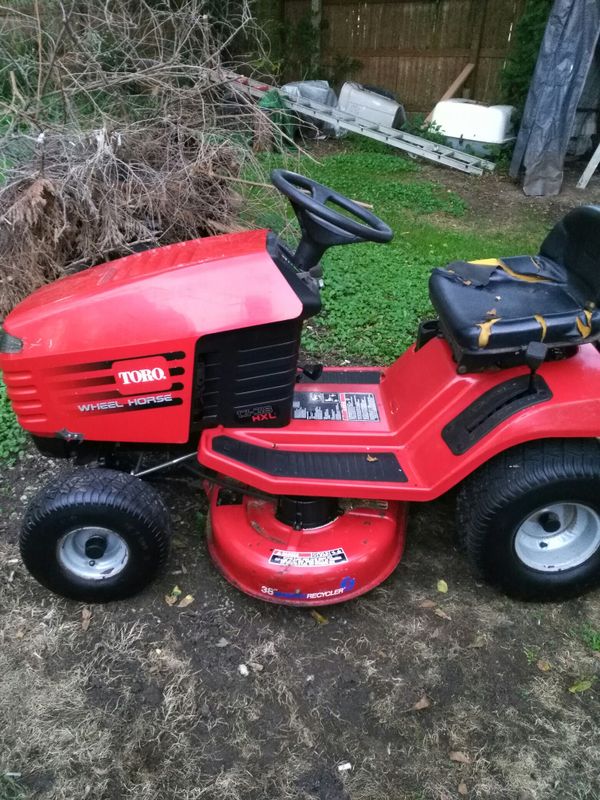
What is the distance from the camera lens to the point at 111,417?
7.04 ft

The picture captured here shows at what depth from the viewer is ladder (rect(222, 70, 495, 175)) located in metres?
7.40

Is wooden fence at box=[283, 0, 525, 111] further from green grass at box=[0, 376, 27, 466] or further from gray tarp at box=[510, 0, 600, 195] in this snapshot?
green grass at box=[0, 376, 27, 466]

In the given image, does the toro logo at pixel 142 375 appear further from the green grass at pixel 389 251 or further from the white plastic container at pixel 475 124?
the white plastic container at pixel 475 124

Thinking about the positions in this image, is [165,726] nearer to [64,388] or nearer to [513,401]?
[64,388]

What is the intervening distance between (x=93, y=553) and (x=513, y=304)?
1.72 m

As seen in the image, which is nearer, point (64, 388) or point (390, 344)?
point (64, 388)

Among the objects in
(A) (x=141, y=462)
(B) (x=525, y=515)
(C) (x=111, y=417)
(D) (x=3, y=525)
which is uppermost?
(C) (x=111, y=417)

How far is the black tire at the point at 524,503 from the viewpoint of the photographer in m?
2.09

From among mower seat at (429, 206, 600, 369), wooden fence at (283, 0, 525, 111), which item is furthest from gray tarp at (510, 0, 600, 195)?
mower seat at (429, 206, 600, 369)

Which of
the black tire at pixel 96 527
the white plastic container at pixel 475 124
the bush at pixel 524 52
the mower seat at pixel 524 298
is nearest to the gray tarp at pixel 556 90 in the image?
the white plastic container at pixel 475 124

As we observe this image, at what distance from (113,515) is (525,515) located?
4.53 ft

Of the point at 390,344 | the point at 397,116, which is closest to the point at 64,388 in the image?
the point at 390,344

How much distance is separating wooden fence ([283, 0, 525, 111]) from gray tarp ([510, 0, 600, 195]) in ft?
8.54

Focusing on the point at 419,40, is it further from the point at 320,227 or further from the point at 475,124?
the point at 320,227
